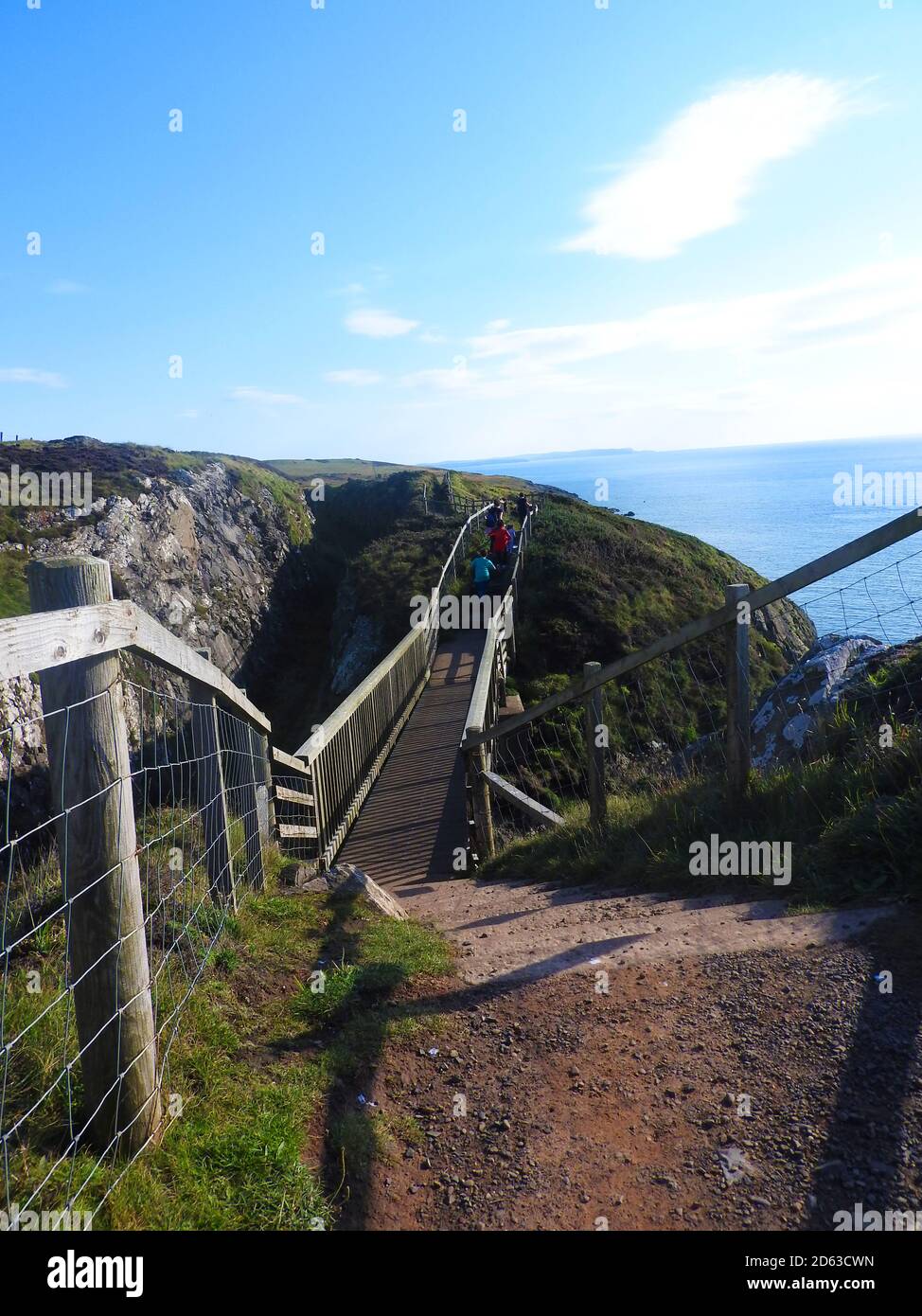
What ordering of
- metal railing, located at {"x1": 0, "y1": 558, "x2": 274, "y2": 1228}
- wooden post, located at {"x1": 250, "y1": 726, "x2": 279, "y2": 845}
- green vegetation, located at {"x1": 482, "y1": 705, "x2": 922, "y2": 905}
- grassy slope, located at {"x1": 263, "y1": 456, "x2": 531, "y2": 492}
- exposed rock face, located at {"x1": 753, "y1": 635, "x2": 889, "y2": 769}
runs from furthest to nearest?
grassy slope, located at {"x1": 263, "y1": 456, "x2": 531, "y2": 492}
exposed rock face, located at {"x1": 753, "y1": 635, "x2": 889, "y2": 769}
wooden post, located at {"x1": 250, "y1": 726, "x2": 279, "y2": 845}
green vegetation, located at {"x1": 482, "y1": 705, "x2": 922, "y2": 905}
metal railing, located at {"x1": 0, "y1": 558, "x2": 274, "y2": 1228}

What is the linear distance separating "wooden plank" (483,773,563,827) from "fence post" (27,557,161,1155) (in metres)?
5.62

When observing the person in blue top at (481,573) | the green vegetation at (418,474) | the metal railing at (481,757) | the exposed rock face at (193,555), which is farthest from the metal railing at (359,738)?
the green vegetation at (418,474)

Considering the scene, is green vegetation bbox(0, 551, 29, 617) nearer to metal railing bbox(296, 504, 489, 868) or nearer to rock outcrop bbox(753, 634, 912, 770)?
metal railing bbox(296, 504, 489, 868)

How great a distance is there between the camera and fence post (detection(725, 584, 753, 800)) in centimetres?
524

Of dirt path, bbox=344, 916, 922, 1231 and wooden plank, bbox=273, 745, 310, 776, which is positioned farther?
wooden plank, bbox=273, 745, 310, 776

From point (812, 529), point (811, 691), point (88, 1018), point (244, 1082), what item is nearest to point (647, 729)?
point (811, 691)

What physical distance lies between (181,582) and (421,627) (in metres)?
15.7

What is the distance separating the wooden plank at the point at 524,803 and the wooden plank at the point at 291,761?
83.2 inches

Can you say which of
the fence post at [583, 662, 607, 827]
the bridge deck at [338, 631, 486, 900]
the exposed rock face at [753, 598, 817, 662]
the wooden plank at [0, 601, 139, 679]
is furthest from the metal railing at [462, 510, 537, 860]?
the exposed rock face at [753, 598, 817, 662]

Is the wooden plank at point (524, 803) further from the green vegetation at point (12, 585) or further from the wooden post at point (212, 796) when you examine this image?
the green vegetation at point (12, 585)

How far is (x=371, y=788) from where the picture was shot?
11.4m

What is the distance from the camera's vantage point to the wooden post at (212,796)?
446 centimetres

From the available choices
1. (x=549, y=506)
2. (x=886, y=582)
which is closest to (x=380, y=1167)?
(x=549, y=506)

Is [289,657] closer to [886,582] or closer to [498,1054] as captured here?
[498,1054]
